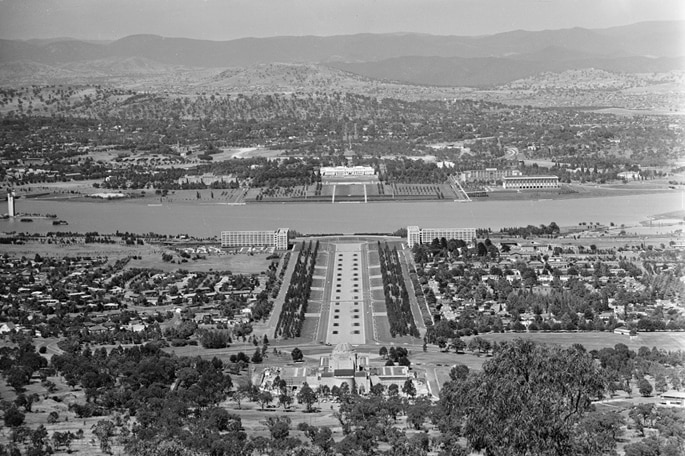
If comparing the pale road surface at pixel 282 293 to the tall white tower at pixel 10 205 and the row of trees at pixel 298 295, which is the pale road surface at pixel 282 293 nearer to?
the row of trees at pixel 298 295

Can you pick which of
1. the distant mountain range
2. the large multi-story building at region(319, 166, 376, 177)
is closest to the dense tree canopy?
the large multi-story building at region(319, 166, 376, 177)

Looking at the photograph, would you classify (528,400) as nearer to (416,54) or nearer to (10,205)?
(10,205)

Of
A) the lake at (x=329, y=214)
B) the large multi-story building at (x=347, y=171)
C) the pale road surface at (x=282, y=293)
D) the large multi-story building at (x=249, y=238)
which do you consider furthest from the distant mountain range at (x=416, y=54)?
the pale road surface at (x=282, y=293)

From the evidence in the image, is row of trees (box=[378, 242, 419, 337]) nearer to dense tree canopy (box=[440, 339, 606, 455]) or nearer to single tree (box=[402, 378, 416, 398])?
single tree (box=[402, 378, 416, 398])

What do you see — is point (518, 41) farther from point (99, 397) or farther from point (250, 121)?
point (99, 397)

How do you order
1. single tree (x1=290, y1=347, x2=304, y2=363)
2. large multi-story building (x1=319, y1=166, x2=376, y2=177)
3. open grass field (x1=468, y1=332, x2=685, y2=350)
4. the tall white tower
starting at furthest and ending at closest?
large multi-story building (x1=319, y1=166, x2=376, y2=177) → the tall white tower → open grass field (x1=468, y1=332, x2=685, y2=350) → single tree (x1=290, y1=347, x2=304, y2=363)

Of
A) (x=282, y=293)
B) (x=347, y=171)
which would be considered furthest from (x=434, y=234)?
(x=347, y=171)
